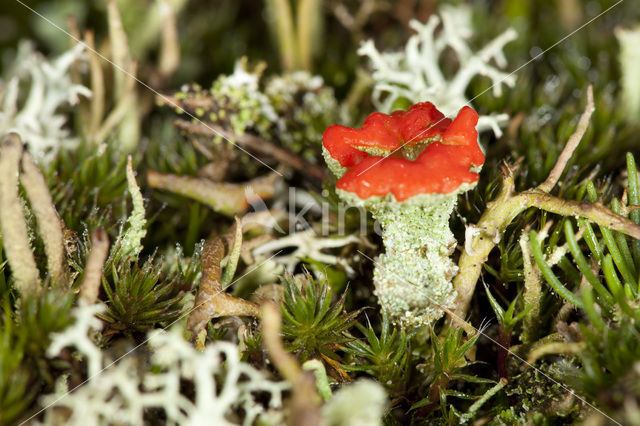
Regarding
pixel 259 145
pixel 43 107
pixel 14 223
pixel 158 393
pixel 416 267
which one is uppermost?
pixel 43 107

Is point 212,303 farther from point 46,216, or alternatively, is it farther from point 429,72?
point 429,72

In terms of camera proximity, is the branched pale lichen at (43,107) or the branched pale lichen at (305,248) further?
the branched pale lichen at (43,107)

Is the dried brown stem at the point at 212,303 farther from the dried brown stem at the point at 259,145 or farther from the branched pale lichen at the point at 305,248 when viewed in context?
the dried brown stem at the point at 259,145

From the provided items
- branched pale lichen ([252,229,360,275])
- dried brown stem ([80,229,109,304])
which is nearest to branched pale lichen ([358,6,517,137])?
branched pale lichen ([252,229,360,275])

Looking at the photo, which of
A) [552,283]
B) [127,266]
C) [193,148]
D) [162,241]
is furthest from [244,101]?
[552,283]

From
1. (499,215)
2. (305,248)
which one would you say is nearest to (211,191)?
(305,248)

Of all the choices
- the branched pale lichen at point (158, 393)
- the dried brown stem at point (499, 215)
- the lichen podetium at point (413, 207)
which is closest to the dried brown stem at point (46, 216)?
the branched pale lichen at point (158, 393)

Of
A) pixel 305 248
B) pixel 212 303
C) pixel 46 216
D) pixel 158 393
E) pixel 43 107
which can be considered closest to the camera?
pixel 158 393
